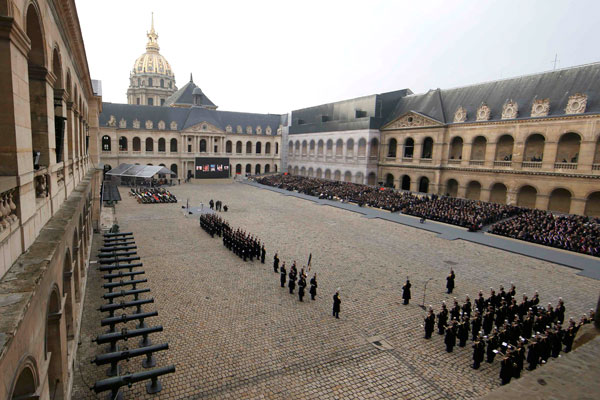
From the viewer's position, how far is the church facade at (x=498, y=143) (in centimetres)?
3039

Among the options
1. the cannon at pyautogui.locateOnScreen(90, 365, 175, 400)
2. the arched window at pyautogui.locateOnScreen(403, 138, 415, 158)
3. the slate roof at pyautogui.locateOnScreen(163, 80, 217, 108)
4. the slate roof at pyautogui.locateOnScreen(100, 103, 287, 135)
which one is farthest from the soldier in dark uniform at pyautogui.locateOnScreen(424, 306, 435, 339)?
the slate roof at pyautogui.locateOnScreen(163, 80, 217, 108)

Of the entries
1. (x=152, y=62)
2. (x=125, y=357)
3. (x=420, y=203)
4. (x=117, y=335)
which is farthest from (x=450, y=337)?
(x=152, y=62)

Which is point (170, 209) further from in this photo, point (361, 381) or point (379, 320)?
point (361, 381)

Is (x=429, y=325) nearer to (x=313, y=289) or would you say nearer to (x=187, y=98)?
(x=313, y=289)

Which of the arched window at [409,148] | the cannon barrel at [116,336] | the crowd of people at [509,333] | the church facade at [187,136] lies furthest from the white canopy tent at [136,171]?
the crowd of people at [509,333]

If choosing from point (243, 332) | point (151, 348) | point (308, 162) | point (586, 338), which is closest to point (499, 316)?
point (586, 338)

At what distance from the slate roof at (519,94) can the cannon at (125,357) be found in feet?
123

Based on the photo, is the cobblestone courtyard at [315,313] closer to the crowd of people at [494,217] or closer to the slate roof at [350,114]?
the crowd of people at [494,217]

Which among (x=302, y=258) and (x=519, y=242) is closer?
(x=302, y=258)

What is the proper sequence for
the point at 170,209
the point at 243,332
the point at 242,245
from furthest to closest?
the point at 170,209 → the point at 242,245 → the point at 243,332

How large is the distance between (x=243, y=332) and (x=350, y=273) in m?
7.56

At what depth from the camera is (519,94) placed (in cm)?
3609

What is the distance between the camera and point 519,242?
24.5m

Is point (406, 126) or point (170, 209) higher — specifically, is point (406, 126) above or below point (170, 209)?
above
